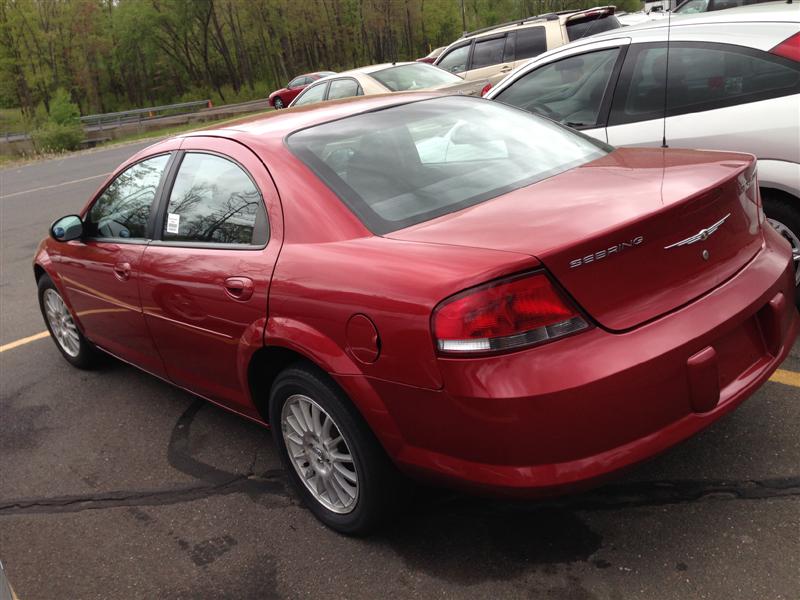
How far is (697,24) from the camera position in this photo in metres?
4.38

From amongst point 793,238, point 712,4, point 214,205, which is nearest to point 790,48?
point 793,238

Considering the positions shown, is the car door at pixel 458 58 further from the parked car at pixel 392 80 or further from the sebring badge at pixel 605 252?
the sebring badge at pixel 605 252

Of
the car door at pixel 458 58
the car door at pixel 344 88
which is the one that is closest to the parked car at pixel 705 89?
the car door at pixel 344 88

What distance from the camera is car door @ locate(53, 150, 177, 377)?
152 inches

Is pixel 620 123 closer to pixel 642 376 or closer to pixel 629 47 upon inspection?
pixel 629 47

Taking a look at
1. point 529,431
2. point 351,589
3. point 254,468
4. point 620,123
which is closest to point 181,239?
point 254,468

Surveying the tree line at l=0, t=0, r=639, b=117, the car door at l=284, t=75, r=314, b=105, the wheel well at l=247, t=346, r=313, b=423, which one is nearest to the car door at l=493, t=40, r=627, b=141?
the wheel well at l=247, t=346, r=313, b=423

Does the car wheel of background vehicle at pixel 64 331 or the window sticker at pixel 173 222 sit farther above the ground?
the window sticker at pixel 173 222

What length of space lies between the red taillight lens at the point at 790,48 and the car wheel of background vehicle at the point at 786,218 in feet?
2.26

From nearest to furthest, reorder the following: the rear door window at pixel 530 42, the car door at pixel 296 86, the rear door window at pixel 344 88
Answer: the rear door window at pixel 344 88 → the rear door window at pixel 530 42 → the car door at pixel 296 86

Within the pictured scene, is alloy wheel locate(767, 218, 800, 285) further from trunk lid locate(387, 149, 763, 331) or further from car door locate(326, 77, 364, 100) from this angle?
car door locate(326, 77, 364, 100)

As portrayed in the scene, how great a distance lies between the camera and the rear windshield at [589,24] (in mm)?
12523

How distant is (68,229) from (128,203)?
1.54 ft

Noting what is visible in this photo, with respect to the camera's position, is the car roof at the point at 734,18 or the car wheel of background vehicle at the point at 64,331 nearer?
the car roof at the point at 734,18
